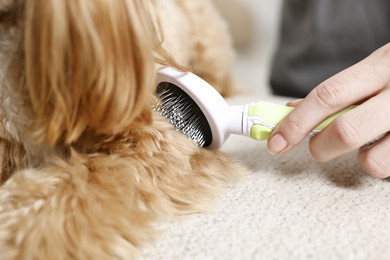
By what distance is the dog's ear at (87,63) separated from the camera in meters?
0.60

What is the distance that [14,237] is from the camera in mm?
654

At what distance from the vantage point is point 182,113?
0.83 metres

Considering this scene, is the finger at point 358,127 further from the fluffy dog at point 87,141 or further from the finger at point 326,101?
the fluffy dog at point 87,141

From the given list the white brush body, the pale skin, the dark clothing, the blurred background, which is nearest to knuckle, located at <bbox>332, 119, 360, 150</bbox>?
the pale skin

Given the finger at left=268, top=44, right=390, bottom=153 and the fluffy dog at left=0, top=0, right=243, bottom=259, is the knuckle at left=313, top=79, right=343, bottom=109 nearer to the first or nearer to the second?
the finger at left=268, top=44, right=390, bottom=153

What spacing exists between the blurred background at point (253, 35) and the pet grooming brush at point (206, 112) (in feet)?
3.71

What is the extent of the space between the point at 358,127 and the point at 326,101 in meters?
0.06

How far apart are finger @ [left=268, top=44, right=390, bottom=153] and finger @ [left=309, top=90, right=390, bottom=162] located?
0.02 meters

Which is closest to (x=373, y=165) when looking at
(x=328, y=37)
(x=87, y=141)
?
(x=87, y=141)

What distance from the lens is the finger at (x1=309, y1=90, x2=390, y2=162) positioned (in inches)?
30.1

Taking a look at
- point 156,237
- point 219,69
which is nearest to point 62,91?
point 156,237

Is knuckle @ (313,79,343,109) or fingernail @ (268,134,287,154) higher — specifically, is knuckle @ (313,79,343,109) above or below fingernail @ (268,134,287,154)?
above

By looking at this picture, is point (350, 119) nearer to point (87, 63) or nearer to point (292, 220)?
point (292, 220)

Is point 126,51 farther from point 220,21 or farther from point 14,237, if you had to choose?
point 220,21
